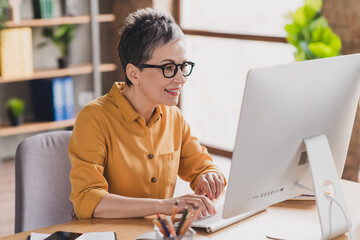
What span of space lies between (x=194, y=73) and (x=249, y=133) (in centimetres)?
325

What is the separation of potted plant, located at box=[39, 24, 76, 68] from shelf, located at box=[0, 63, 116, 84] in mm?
76

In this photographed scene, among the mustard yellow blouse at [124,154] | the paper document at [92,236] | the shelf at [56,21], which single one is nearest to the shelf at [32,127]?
the shelf at [56,21]

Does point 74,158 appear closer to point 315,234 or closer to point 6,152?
point 315,234

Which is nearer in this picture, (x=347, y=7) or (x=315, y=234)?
(x=315, y=234)

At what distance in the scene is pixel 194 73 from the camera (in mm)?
4555

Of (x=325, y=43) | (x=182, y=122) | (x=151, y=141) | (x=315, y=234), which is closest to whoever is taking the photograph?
(x=315, y=234)

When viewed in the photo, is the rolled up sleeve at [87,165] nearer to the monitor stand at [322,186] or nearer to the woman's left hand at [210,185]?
the woman's left hand at [210,185]

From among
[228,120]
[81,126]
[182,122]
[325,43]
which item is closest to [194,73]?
[228,120]

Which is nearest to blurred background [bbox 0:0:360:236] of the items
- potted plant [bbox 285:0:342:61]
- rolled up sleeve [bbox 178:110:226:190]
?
potted plant [bbox 285:0:342:61]

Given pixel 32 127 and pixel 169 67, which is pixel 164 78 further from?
pixel 32 127

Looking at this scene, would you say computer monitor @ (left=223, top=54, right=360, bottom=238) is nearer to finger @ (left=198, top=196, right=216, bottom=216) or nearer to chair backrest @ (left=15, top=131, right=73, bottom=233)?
finger @ (left=198, top=196, right=216, bottom=216)

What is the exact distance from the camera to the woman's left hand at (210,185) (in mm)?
1833

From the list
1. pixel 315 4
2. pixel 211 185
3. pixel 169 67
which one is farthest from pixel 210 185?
pixel 315 4

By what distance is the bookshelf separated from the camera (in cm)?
414
